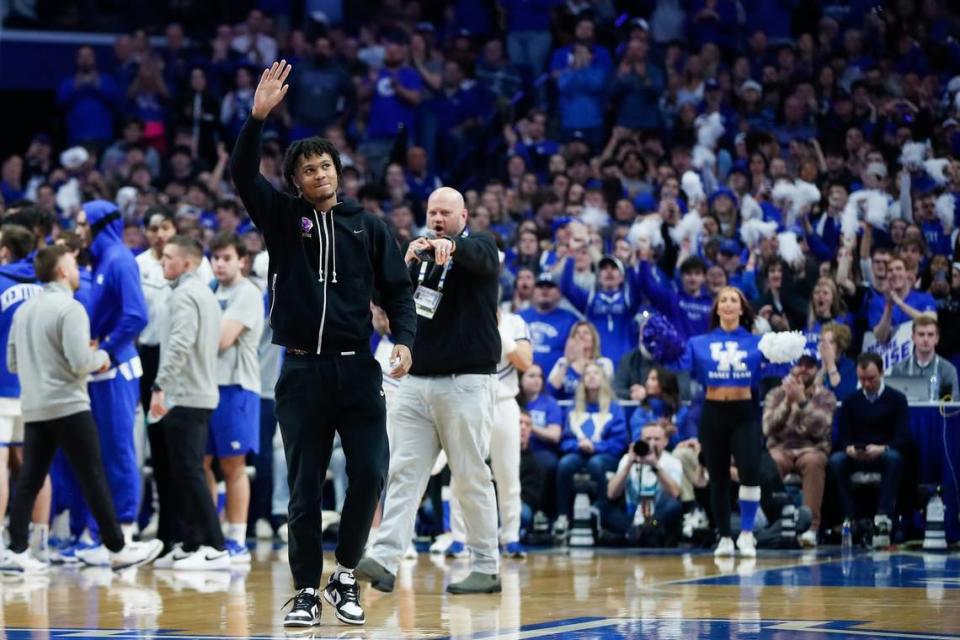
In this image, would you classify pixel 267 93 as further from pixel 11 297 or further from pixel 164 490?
pixel 164 490

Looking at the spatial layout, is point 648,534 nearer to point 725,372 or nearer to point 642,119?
point 725,372

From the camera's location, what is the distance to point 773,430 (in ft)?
46.0

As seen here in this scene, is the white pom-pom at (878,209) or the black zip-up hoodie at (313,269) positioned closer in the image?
the black zip-up hoodie at (313,269)

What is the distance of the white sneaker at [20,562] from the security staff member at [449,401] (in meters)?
→ 2.86

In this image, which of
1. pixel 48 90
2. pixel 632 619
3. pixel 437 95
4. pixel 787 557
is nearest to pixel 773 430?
pixel 787 557

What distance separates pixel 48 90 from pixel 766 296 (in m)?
13.5

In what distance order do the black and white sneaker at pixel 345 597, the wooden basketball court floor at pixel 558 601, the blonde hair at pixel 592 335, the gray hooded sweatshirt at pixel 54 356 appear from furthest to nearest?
1. the blonde hair at pixel 592 335
2. the gray hooded sweatshirt at pixel 54 356
3. the black and white sneaker at pixel 345 597
4. the wooden basketball court floor at pixel 558 601

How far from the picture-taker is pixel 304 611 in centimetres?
762

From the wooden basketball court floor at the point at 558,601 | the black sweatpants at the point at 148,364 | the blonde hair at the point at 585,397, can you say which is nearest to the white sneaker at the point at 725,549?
the wooden basketball court floor at the point at 558,601

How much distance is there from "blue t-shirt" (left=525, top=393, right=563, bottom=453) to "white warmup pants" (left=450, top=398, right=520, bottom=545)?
7.00ft

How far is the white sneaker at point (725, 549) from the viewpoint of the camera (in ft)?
41.0

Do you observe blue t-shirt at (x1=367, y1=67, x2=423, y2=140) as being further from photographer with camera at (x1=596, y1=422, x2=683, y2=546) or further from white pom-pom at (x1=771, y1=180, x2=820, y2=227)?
photographer with camera at (x1=596, y1=422, x2=683, y2=546)

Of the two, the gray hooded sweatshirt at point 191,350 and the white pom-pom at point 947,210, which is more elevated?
the white pom-pom at point 947,210

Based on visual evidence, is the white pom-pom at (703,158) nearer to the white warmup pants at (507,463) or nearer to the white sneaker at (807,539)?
the white sneaker at (807,539)
